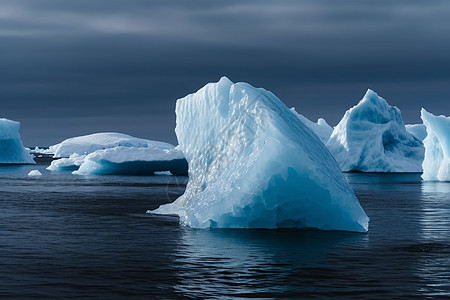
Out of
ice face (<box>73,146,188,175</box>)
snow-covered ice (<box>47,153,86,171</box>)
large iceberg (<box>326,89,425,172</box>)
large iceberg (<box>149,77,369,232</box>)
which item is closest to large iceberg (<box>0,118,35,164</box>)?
snow-covered ice (<box>47,153,86,171</box>)

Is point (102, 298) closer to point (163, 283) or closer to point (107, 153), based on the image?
point (163, 283)

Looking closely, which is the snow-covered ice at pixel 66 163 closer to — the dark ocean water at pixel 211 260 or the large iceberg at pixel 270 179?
the dark ocean water at pixel 211 260

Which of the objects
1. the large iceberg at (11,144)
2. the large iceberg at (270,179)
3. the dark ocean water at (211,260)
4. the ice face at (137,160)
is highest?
the large iceberg at (11,144)

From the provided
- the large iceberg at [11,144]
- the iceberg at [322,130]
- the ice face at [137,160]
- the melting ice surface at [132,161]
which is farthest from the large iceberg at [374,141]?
the large iceberg at [11,144]

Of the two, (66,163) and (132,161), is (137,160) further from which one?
(66,163)

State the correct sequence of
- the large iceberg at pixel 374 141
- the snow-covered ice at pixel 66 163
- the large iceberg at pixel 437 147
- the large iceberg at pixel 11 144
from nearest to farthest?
the large iceberg at pixel 437 147, the large iceberg at pixel 374 141, the snow-covered ice at pixel 66 163, the large iceberg at pixel 11 144

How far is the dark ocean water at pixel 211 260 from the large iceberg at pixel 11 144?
2486 inches

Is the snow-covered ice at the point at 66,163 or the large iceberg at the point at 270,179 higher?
the snow-covered ice at the point at 66,163

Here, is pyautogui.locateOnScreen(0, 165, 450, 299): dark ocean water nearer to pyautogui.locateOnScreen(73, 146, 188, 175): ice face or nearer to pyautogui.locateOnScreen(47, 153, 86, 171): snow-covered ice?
pyautogui.locateOnScreen(73, 146, 188, 175): ice face

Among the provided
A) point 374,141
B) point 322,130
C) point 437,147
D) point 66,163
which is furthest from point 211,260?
point 322,130

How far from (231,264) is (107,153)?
47.5 meters

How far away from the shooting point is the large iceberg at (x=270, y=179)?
663 inches

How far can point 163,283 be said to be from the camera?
1067 cm

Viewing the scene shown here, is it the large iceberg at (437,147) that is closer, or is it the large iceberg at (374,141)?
the large iceberg at (437,147)
